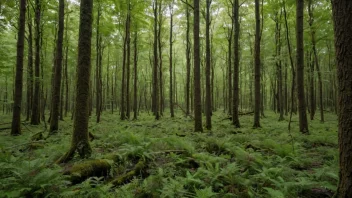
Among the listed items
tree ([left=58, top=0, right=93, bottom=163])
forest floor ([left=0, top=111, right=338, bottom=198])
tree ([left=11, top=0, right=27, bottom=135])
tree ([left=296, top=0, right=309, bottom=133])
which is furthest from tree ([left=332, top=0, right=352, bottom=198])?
tree ([left=11, top=0, right=27, bottom=135])

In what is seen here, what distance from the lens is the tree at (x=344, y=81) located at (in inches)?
97.1

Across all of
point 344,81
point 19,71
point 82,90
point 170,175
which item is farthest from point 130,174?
point 19,71

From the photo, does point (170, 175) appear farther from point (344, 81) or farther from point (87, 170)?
point (344, 81)

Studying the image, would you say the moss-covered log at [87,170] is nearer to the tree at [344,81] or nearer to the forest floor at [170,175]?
the forest floor at [170,175]

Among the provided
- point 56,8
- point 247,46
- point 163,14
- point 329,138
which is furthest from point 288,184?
point 247,46

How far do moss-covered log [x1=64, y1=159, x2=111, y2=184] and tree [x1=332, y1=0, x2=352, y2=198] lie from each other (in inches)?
179

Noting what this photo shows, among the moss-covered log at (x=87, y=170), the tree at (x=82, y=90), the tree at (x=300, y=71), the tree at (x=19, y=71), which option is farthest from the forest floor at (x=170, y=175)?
the tree at (x=19, y=71)

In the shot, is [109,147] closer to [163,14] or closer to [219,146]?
[219,146]

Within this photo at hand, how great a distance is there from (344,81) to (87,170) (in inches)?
201

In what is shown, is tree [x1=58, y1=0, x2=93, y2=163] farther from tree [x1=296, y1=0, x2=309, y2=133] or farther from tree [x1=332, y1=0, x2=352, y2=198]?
tree [x1=296, y1=0, x2=309, y2=133]

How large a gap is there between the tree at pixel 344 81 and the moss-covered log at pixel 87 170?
4.56 m

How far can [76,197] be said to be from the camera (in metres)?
3.30

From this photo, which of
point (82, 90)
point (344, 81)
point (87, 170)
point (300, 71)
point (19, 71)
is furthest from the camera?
point (19, 71)

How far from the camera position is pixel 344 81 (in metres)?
2.54
